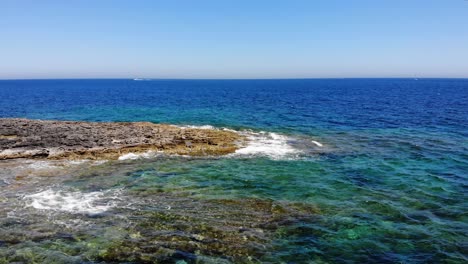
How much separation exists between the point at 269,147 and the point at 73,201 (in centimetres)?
2073

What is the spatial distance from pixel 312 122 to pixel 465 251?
41.0m

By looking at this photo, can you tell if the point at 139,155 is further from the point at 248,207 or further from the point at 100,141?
the point at 248,207

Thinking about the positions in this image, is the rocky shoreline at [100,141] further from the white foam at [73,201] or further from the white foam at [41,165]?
the white foam at [73,201]

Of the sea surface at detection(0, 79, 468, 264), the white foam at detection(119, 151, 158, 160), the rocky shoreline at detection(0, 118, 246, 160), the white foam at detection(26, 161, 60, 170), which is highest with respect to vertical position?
the rocky shoreline at detection(0, 118, 246, 160)

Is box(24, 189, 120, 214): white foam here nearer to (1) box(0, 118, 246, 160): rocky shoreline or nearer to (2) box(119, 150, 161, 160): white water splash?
(2) box(119, 150, 161, 160): white water splash

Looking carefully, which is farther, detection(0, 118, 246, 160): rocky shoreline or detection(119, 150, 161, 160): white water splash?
detection(0, 118, 246, 160): rocky shoreline

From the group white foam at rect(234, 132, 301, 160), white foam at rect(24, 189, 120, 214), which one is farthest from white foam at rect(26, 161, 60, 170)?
white foam at rect(234, 132, 301, 160)

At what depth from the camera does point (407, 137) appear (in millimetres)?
44875

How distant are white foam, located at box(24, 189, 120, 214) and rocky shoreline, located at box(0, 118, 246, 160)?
366 inches

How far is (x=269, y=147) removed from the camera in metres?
38.4

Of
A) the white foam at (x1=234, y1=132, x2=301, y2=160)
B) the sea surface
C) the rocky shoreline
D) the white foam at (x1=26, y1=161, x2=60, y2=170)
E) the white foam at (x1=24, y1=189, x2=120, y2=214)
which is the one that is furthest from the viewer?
the white foam at (x1=234, y1=132, x2=301, y2=160)

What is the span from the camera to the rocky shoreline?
111 feet

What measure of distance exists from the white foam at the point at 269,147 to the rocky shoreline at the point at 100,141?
1.27 meters

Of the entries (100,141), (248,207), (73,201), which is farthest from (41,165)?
(248,207)
